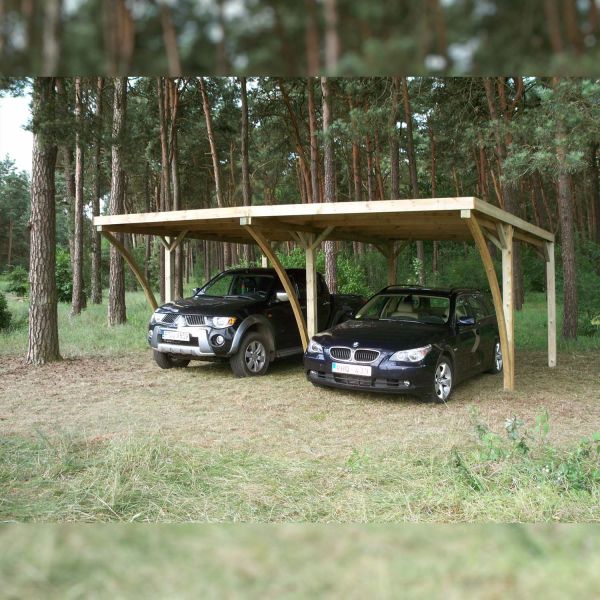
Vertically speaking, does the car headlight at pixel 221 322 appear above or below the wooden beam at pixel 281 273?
below

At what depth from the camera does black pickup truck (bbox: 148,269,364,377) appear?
9984 mm

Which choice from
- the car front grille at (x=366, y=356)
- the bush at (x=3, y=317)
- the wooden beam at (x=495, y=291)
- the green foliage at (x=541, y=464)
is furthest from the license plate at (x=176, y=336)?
the bush at (x=3, y=317)

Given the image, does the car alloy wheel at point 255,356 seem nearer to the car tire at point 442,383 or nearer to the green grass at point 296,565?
the car tire at point 442,383

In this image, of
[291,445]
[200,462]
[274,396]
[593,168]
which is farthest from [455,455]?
[593,168]

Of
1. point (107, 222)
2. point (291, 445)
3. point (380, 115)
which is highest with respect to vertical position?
point (380, 115)

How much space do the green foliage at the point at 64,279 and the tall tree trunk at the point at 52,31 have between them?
95.1ft

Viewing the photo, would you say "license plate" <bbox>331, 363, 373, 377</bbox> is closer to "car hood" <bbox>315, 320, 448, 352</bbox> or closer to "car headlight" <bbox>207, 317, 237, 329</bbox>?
"car hood" <bbox>315, 320, 448, 352</bbox>

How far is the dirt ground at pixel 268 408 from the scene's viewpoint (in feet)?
21.4

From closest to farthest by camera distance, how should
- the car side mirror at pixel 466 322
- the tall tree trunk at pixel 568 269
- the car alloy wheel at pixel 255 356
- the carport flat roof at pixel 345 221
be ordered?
1. the carport flat roof at pixel 345 221
2. the car side mirror at pixel 466 322
3. the car alloy wheel at pixel 255 356
4. the tall tree trunk at pixel 568 269

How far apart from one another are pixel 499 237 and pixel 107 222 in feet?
23.8

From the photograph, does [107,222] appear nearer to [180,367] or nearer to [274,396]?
[180,367]

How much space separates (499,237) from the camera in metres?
9.24

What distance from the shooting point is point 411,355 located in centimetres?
810

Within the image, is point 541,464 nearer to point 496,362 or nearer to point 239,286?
point 496,362
